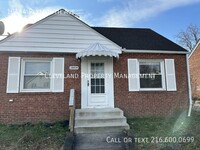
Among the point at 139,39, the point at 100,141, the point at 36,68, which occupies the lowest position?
the point at 100,141

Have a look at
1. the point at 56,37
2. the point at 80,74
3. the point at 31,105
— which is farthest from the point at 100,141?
the point at 56,37

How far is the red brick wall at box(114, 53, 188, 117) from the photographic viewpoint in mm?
9109

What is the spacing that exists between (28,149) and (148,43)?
7614 mm

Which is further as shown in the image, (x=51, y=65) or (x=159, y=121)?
(x=51, y=65)

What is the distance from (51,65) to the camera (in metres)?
8.97

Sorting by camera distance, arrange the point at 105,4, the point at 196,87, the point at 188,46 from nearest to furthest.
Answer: the point at 105,4 < the point at 196,87 < the point at 188,46

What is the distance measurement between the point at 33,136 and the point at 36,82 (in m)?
2.94

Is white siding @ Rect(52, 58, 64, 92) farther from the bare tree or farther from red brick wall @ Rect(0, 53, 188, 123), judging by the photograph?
the bare tree

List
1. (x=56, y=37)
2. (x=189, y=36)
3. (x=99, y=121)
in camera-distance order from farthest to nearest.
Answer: (x=189, y=36) → (x=56, y=37) → (x=99, y=121)

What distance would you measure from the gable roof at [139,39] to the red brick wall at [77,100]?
426 millimetres

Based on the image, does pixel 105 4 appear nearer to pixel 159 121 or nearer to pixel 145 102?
pixel 145 102

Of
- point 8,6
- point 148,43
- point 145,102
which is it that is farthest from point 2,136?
point 148,43

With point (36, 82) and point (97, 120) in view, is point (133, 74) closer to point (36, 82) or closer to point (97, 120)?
point (97, 120)

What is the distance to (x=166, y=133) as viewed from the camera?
666cm
